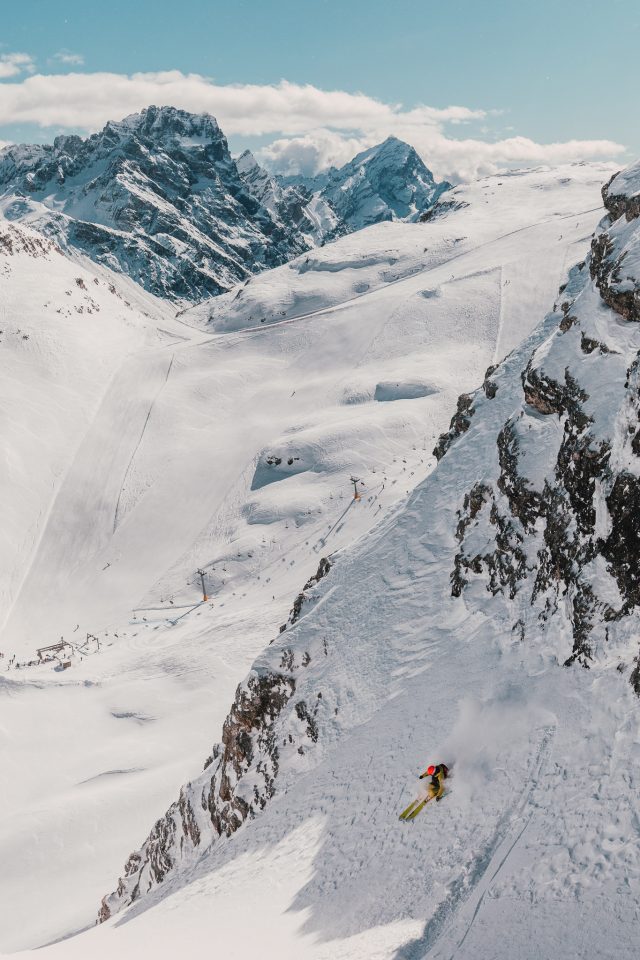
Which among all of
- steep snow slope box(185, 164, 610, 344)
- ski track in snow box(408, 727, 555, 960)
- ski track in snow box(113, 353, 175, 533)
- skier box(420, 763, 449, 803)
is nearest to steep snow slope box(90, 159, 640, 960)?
ski track in snow box(408, 727, 555, 960)

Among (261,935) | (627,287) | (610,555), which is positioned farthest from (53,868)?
(627,287)

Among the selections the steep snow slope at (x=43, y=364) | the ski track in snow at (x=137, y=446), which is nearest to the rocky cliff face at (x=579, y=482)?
the steep snow slope at (x=43, y=364)

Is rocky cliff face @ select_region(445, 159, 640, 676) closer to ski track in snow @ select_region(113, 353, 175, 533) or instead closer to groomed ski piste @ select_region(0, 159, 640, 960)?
groomed ski piste @ select_region(0, 159, 640, 960)

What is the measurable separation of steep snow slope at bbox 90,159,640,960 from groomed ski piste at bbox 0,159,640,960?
78 millimetres

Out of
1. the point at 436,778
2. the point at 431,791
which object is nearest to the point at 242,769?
the point at 431,791

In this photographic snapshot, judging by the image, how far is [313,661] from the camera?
20.0 meters

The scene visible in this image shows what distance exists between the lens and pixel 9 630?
45.5m

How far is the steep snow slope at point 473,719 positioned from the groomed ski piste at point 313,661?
0.08 metres

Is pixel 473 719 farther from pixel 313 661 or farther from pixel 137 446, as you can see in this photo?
pixel 137 446

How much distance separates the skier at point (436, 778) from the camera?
13.1m

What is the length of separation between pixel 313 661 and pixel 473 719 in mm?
6689

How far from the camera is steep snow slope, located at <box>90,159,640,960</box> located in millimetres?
10242

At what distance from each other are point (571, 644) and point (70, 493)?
2061 inches

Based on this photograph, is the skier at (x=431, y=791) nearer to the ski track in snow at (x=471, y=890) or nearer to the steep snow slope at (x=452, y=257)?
the ski track in snow at (x=471, y=890)
